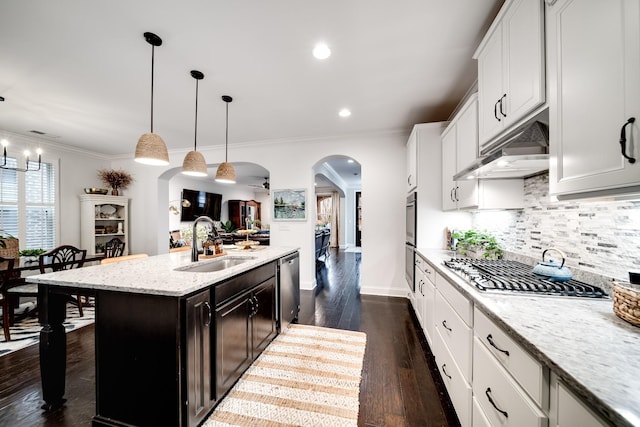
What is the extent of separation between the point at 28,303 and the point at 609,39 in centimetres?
622

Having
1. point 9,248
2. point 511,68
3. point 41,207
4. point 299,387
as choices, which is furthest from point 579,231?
point 41,207

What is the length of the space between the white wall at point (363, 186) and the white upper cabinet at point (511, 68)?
217 centimetres

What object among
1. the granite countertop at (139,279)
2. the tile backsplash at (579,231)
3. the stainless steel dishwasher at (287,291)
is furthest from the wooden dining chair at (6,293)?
the tile backsplash at (579,231)

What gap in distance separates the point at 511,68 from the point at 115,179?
6625 millimetres

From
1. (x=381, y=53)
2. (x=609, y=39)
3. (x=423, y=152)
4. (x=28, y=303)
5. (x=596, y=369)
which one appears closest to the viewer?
(x=596, y=369)

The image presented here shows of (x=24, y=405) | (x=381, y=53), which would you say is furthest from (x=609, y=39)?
(x=24, y=405)

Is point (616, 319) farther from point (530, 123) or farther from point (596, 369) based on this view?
point (530, 123)

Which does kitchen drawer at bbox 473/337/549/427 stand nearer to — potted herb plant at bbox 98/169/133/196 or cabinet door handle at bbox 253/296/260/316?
cabinet door handle at bbox 253/296/260/316

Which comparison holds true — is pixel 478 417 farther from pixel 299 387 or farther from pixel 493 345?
pixel 299 387

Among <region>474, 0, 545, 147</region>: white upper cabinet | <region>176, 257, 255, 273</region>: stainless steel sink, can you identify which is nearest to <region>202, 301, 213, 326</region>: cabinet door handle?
<region>176, 257, 255, 273</region>: stainless steel sink

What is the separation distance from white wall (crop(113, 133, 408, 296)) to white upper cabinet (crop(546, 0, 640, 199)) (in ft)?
9.38

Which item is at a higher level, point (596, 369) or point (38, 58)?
point (38, 58)

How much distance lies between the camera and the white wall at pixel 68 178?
4405mm

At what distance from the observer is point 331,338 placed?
8.27 feet
